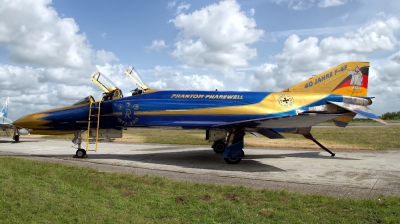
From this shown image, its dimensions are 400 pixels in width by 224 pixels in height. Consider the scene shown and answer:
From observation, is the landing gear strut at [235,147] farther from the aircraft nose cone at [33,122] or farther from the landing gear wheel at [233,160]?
the aircraft nose cone at [33,122]

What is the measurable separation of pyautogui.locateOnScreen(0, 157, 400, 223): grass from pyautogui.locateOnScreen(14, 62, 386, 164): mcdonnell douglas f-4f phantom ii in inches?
213

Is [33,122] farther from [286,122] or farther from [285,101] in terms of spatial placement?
[285,101]

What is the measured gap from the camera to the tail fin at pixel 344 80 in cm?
1426

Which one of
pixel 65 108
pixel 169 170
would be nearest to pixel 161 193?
pixel 169 170

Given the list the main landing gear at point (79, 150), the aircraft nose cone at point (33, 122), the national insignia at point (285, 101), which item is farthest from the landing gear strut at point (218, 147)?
the aircraft nose cone at point (33, 122)

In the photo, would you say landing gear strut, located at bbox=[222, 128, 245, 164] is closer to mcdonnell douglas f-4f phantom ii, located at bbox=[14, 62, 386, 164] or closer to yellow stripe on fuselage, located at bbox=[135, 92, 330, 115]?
mcdonnell douglas f-4f phantom ii, located at bbox=[14, 62, 386, 164]

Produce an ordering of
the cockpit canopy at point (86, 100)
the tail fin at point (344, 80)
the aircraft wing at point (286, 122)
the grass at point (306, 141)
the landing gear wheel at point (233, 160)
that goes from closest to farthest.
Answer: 1. the aircraft wing at point (286, 122)
2. the landing gear wheel at point (233, 160)
3. the cockpit canopy at point (86, 100)
4. the tail fin at point (344, 80)
5. the grass at point (306, 141)

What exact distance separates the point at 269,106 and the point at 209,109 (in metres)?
2.72

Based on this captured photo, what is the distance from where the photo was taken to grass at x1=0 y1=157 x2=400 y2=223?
5.10 metres

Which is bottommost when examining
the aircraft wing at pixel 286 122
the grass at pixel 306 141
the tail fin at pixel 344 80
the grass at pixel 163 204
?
the grass at pixel 163 204

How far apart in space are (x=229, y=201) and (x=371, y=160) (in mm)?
9701

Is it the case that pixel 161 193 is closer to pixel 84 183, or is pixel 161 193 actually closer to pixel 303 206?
pixel 84 183

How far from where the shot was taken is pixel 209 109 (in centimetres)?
1302

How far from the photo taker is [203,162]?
504 inches
